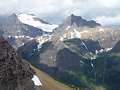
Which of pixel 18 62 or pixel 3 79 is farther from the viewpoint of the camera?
pixel 18 62

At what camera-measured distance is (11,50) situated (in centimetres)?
4225

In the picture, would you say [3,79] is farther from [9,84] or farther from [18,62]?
[18,62]

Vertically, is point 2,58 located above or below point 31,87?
above

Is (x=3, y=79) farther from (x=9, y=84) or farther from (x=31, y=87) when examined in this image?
(x=31, y=87)

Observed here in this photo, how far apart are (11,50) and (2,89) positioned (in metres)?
4.48

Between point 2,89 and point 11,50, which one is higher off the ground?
point 11,50

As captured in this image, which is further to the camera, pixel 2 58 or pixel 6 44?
pixel 6 44

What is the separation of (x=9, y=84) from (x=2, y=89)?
77 centimetres

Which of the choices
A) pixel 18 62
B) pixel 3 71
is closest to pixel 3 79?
pixel 3 71

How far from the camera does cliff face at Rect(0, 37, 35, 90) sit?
39.1 metres

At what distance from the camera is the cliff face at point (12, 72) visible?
39.1 metres

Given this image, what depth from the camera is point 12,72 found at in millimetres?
39156

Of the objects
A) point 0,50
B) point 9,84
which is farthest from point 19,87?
point 0,50

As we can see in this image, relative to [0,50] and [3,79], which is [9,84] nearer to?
[3,79]
